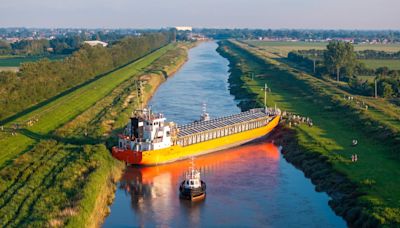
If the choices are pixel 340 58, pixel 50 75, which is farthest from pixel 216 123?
pixel 340 58

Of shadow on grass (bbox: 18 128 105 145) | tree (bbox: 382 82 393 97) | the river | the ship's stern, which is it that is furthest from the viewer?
tree (bbox: 382 82 393 97)

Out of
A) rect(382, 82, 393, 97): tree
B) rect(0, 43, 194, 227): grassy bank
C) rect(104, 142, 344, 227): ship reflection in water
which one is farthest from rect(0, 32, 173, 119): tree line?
rect(382, 82, 393, 97): tree

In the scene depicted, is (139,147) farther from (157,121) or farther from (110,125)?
(110,125)

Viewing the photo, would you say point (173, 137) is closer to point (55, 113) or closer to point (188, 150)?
point (188, 150)

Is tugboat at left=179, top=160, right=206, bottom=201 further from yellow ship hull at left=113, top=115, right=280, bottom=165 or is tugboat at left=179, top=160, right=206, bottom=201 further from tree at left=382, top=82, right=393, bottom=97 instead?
tree at left=382, top=82, right=393, bottom=97

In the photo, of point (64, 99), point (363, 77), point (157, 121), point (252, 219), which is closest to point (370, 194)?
point (252, 219)

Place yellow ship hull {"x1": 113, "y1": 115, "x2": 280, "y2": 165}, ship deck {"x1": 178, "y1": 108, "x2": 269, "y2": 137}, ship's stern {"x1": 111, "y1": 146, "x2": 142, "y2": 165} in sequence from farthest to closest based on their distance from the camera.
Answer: ship deck {"x1": 178, "y1": 108, "x2": 269, "y2": 137}, yellow ship hull {"x1": 113, "y1": 115, "x2": 280, "y2": 165}, ship's stern {"x1": 111, "y1": 146, "x2": 142, "y2": 165}

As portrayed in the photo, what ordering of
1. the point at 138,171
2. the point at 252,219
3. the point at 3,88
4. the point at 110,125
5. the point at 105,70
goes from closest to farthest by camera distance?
the point at 252,219, the point at 138,171, the point at 110,125, the point at 3,88, the point at 105,70
